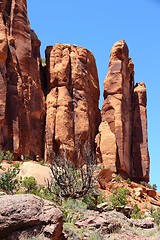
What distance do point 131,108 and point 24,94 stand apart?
48.1 feet

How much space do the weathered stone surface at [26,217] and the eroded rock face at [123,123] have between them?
34.2 metres

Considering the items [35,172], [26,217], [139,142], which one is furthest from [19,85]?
[26,217]

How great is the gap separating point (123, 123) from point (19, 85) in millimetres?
12652

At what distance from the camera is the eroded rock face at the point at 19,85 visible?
4300 centimetres

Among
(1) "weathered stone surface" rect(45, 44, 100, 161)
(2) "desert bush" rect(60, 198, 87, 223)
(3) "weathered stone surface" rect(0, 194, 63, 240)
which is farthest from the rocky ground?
(1) "weathered stone surface" rect(45, 44, 100, 161)

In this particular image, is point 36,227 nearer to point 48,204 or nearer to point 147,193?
point 48,204

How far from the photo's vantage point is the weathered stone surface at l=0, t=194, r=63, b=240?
1394 centimetres

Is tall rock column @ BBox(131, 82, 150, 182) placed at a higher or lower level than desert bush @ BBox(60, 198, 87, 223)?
higher

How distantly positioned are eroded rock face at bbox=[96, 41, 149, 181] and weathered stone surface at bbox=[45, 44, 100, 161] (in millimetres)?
1674

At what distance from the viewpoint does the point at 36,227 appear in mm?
14211

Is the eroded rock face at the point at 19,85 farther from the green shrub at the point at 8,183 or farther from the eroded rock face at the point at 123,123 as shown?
the green shrub at the point at 8,183

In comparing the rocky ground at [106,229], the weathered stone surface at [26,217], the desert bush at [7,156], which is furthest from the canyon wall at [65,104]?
the weathered stone surface at [26,217]

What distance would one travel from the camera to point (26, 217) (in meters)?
14.1

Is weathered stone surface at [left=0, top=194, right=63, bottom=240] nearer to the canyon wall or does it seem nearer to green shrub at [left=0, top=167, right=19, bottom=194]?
green shrub at [left=0, top=167, right=19, bottom=194]
